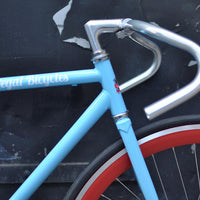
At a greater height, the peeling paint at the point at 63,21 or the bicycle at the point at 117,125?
the peeling paint at the point at 63,21

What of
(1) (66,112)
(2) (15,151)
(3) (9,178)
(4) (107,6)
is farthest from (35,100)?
(4) (107,6)

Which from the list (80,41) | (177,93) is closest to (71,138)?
(177,93)

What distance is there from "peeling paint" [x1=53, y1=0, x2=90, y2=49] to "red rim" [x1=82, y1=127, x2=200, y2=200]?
1.60ft

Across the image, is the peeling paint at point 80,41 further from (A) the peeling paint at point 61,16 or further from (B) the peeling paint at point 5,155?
(B) the peeling paint at point 5,155

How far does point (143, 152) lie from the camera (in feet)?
2.48

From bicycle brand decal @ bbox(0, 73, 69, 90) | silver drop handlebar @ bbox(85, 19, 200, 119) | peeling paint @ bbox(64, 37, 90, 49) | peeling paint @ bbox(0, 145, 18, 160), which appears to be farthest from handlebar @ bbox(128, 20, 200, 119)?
peeling paint @ bbox(0, 145, 18, 160)

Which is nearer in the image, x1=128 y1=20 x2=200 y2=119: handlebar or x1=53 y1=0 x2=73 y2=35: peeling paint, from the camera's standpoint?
x1=128 y1=20 x2=200 y2=119: handlebar

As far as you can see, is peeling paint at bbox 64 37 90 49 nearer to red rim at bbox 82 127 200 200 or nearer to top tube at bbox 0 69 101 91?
top tube at bbox 0 69 101 91

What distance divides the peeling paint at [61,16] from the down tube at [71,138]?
0.43 metres

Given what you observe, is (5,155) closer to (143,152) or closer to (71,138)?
(71,138)

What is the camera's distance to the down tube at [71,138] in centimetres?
71

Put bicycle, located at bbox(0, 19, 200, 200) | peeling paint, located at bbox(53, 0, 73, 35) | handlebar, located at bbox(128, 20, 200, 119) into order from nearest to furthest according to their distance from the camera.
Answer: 1. handlebar, located at bbox(128, 20, 200, 119)
2. bicycle, located at bbox(0, 19, 200, 200)
3. peeling paint, located at bbox(53, 0, 73, 35)

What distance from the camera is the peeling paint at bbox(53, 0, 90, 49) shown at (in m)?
0.98

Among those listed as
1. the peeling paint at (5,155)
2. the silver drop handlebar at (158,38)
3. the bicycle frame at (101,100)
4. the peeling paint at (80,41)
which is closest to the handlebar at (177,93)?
the silver drop handlebar at (158,38)
